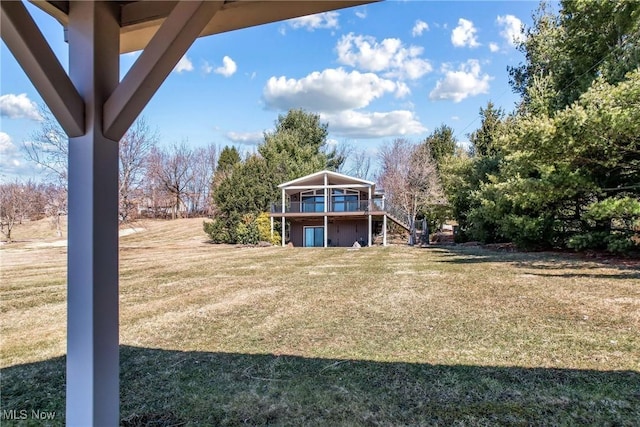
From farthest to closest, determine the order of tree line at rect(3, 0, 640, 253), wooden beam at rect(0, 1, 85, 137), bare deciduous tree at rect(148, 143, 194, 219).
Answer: bare deciduous tree at rect(148, 143, 194, 219)
tree line at rect(3, 0, 640, 253)
wooden beam at rect(0, 1, 85, 137)

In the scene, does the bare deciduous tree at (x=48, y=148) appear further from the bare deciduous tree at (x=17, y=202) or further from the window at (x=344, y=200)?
the window at (x=344, y=200)

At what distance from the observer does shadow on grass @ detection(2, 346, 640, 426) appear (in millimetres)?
2439

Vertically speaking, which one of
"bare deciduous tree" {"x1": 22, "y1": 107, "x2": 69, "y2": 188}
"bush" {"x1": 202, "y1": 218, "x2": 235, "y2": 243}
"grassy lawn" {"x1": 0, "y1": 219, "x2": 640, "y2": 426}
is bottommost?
"grassy lawn" {"x1": 0, "y1": 219, "x2": 640, "y2": 426}

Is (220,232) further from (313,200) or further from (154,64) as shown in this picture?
(154,64)

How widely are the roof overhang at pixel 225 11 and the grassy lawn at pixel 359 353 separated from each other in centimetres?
241

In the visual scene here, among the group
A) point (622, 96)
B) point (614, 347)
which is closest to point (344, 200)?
point (622, 96)

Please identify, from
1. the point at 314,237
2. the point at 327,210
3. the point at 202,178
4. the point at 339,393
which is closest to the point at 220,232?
the point at 314,237

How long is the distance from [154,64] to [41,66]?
0.39m

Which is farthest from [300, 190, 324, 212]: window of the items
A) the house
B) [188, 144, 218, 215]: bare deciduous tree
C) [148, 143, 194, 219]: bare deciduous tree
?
[148, 143, 194, 219]: bare deciduous tree

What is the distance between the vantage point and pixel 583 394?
105 inches

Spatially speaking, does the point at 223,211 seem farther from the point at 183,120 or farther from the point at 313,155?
the point at 313,155

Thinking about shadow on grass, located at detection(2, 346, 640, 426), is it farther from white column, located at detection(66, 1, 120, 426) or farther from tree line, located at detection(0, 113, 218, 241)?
tree line, located at detection(0, 113, 218, 241)

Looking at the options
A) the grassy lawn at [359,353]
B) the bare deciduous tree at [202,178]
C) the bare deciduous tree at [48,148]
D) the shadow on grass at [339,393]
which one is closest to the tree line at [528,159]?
the bare deciduous tree at [48,148]

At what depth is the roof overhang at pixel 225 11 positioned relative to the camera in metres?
1.84
